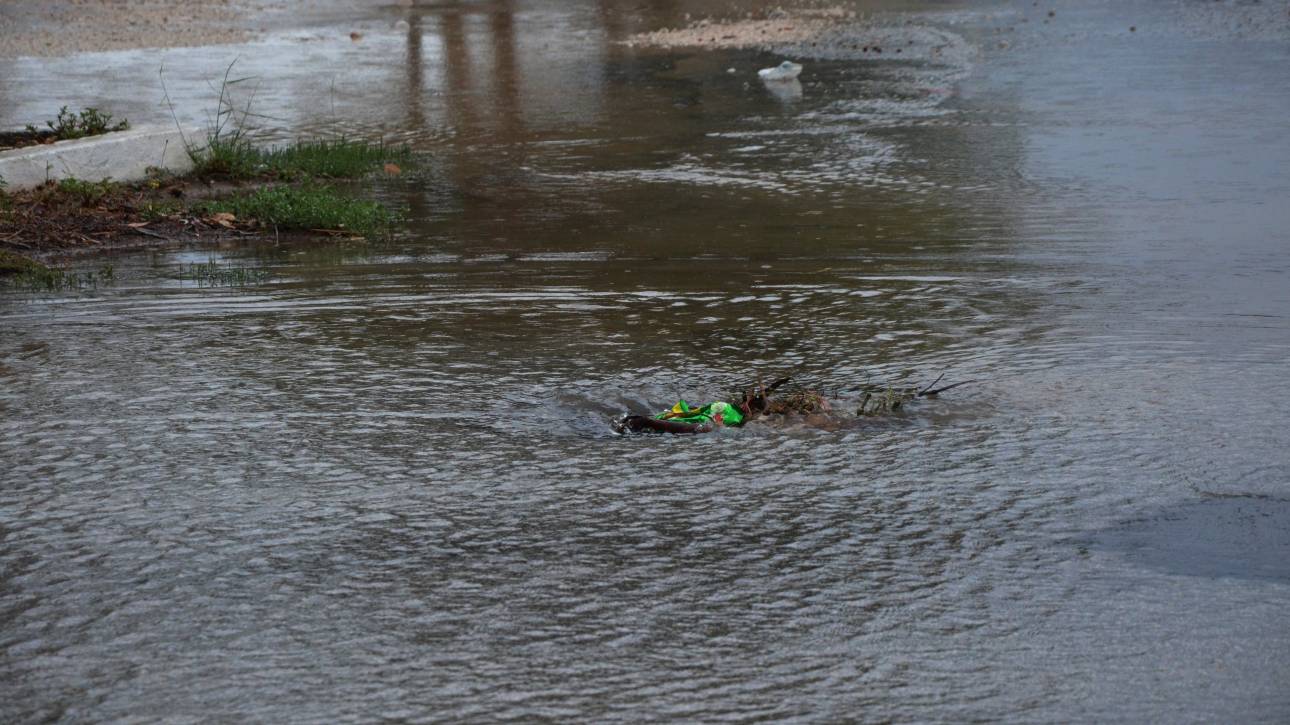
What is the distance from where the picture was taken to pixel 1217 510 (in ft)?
16.3

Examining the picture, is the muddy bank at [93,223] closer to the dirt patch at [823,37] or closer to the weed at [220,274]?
the weed at [220,274]

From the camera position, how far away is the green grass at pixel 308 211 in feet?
32.3

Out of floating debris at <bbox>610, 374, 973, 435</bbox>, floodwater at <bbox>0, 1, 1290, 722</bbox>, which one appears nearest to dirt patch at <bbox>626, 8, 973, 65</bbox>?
floodwater at <bbox>0, 1, 1290, 722</bbox>

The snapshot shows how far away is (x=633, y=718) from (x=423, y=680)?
591 mm

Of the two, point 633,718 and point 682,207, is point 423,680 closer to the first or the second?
point 633,718

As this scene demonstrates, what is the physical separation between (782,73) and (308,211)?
807 cm

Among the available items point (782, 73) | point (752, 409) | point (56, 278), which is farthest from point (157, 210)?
point (782, 73)

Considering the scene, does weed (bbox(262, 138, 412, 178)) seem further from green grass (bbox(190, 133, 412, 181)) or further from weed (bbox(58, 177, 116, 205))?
weed (bbox(58, 177, 116, 205))

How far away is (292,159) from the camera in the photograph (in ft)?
39.3

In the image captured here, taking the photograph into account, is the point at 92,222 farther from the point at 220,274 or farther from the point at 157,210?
the point at 220,274

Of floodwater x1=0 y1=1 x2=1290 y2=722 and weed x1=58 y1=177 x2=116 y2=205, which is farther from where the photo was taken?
weed x1=58 y1=177 x2=116 y2=205

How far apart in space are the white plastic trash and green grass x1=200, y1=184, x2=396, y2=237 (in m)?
7.42

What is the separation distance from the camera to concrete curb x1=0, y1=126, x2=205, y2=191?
33.7ft

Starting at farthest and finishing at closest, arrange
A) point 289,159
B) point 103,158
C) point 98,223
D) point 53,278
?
point 289,159, point 103,158, point 98,223, point 53,278
